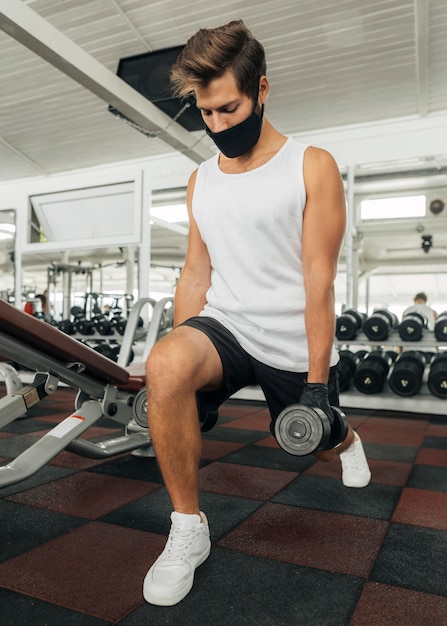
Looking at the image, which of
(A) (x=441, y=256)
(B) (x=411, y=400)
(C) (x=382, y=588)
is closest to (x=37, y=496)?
(C) (x=382, y=588)

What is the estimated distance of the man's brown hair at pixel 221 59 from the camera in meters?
1.09

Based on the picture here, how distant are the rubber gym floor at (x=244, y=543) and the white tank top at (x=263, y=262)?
45 centimetres

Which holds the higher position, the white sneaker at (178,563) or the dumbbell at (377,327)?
the dumbbell at (377,327)

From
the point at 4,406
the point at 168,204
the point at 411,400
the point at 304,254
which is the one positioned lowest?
the point at 411,400

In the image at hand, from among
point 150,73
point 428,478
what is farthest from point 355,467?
point 150,73

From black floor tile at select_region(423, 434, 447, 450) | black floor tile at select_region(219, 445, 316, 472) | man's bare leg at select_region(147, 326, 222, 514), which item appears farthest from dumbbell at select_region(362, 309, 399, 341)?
man's bare leg at select_region(147, 326, 222, 514)

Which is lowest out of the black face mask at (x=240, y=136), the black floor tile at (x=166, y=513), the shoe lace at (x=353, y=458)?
the black floor tile at (x=166, y=513)

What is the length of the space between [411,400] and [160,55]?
3042 millimetres

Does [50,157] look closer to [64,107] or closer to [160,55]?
[64,107]

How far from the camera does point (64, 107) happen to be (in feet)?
16.3

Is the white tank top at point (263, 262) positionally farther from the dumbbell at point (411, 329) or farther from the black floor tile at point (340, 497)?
the dumbbell at point (411, 329)

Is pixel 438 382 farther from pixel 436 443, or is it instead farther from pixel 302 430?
pixel 302 430

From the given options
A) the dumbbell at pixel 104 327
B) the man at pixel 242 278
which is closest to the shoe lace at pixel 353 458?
the man at pixel 242 278

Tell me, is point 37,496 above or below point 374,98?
below
